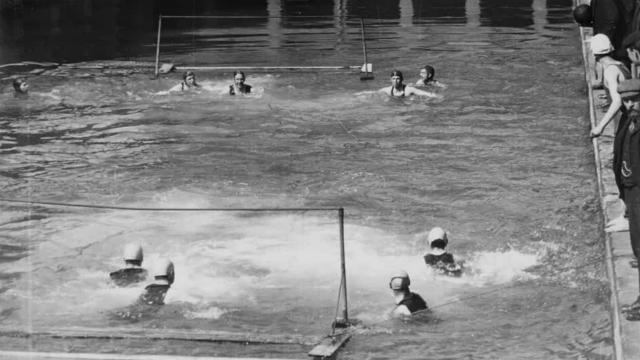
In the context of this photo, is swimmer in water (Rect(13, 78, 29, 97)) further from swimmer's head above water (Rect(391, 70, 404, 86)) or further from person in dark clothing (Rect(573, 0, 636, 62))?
person in dark clothing (Rect(573, 0, 636, 62))

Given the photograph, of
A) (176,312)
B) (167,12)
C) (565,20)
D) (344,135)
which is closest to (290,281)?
(176,312)

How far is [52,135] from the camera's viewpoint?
23375mm

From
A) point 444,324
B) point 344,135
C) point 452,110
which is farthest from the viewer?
point 452,110

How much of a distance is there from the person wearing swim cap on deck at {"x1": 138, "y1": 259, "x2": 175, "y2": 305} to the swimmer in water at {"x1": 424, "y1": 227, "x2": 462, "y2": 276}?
313cm

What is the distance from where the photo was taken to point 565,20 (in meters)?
37.7

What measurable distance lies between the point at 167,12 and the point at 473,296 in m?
30.2

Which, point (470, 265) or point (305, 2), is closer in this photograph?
point (470, 265)

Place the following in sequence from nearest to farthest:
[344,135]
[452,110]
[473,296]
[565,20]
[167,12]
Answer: [473,296] → [344,135] → [452,110] → [565,20] → [167,12]

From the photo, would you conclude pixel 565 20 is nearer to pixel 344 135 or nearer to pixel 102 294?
pixel 344 135

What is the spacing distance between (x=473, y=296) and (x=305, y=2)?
3173cm

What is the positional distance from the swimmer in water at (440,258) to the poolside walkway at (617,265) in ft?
6.09

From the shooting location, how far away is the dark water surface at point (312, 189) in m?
12.8

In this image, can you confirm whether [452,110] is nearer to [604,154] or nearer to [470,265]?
[604,154]

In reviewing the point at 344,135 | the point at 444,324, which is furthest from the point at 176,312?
the point at 344,135
